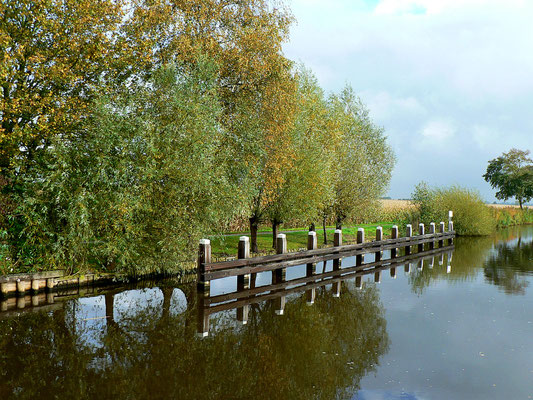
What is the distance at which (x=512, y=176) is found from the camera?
275 ft

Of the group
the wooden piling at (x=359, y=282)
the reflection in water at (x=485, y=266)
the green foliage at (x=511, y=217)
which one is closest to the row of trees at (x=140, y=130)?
the wooden piling at (x=359, y=282)

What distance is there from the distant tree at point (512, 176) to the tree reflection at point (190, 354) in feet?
268

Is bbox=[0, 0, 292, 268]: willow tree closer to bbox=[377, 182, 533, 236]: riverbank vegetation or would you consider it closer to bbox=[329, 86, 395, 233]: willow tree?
bbox=[329, 86, 395, 233]: willow tree

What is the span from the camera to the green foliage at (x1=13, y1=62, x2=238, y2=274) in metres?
16.0

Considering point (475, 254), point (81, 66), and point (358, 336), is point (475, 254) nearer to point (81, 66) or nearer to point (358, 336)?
point (358, 336)

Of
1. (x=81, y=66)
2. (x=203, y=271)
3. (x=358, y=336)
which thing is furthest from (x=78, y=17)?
(x=358, y=336)

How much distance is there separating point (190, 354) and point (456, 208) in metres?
34.8

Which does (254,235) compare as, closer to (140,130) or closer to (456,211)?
(140,130)

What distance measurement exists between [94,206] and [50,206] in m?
1.71

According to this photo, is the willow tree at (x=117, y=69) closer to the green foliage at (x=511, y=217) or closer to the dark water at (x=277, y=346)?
the dark water at (x=277, y=346)

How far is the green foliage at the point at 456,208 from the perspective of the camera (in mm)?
36469

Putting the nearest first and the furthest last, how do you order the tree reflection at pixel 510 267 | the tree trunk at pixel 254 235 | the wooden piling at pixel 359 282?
1. the wooden piling at pixel 359 282
2. the tree reflection at pixel 510 267
3. the tree trunk at pixel 254 235

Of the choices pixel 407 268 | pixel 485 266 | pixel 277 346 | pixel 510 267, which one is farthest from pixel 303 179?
pixel 277 346

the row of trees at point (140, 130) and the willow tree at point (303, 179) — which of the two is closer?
the row of trees at point (140, 130)
